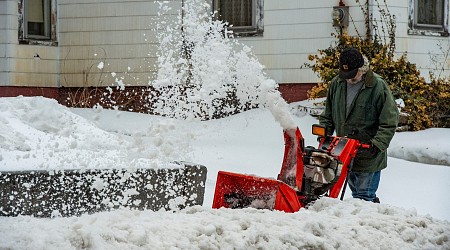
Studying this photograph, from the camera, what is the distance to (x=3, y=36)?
53.5 ft

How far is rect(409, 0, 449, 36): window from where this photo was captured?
15.6 m

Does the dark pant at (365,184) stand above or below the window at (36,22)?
below

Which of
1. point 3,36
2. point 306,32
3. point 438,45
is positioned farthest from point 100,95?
point 438,45

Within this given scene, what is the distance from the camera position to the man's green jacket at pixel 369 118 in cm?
684

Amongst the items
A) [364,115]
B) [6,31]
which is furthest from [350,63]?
[6,31]

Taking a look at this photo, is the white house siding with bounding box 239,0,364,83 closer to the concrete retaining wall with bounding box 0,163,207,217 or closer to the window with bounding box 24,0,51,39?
the window with bounding box 24,0,51,39

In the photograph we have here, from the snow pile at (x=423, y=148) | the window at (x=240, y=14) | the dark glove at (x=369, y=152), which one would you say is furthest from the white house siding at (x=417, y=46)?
the dark glove at (x=369, y=152)

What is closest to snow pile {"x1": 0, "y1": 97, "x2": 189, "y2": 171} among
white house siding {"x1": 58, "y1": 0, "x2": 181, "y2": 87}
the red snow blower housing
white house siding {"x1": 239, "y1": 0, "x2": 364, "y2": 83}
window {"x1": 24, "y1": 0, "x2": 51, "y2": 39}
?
the red snow blower housing

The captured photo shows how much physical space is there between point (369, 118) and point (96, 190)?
2.45 meters

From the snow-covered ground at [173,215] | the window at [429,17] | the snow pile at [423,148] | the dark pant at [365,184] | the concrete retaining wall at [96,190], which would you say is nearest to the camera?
the snow-covered ground at [173,215]

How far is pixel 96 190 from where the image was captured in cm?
597

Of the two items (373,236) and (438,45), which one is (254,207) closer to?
(373,236)

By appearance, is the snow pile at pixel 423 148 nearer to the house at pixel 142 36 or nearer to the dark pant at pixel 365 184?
the house at pixel 142 36

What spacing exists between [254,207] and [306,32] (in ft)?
31.7
